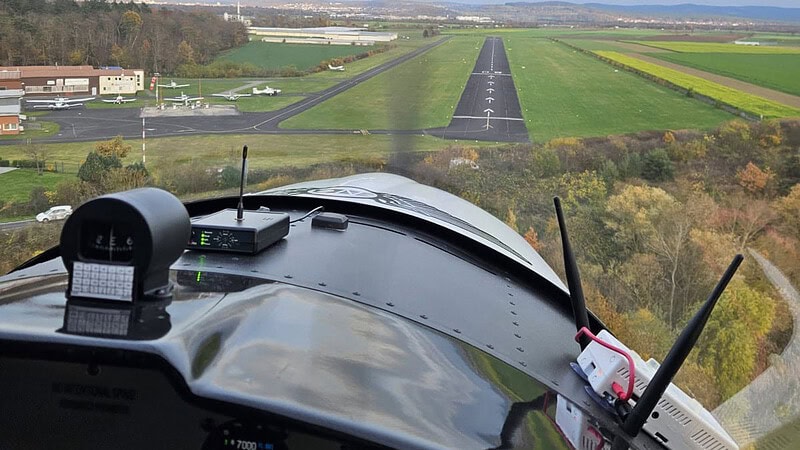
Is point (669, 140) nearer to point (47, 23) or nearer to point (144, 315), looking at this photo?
point (47, 23)

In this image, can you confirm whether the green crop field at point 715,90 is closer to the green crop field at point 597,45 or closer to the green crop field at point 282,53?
the green crop field at point 597,45

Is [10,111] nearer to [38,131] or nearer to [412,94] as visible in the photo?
[38,131]

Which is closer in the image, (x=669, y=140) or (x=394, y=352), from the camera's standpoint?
(x=394, y=352)

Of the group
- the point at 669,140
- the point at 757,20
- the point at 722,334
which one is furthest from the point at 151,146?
the point at 757,20

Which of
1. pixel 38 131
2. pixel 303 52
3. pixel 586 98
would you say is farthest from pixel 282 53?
pixel 586 98

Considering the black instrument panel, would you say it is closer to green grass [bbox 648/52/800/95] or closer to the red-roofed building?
the red-roofed building

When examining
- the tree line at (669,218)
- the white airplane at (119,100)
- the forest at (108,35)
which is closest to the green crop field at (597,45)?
the tree line at (669,218)

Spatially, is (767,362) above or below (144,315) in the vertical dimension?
below
